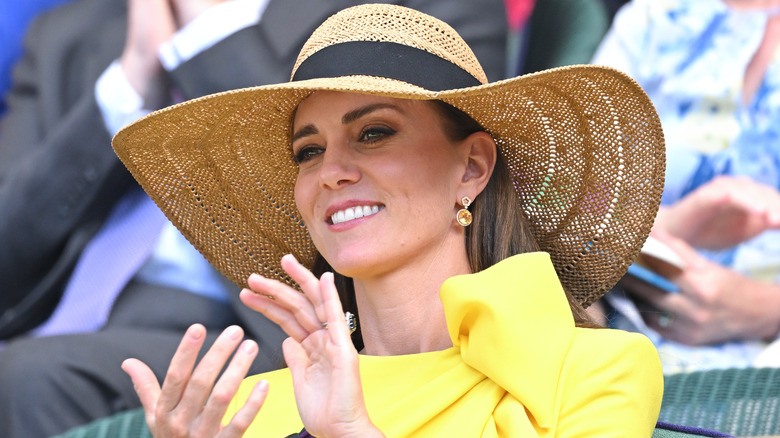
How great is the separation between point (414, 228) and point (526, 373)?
1.38 feet

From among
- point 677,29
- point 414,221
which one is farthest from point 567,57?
point 414,221

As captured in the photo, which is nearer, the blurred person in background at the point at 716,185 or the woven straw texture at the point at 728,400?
the woven straw texture at the point at 728,400

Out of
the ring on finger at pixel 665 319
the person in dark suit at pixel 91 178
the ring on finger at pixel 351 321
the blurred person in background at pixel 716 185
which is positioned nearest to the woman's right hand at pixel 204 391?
the ring on finger at pixel 351 321

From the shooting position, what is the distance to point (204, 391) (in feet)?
5.16

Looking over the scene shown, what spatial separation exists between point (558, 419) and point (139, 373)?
0.79 m

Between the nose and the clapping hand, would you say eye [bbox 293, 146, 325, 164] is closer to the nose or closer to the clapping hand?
the nose

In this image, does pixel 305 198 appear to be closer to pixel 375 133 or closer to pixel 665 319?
pixel 375 133

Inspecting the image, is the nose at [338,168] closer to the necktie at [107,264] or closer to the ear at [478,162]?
the ear at [478,162]

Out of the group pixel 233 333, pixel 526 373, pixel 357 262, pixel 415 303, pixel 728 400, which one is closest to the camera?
pixel 233 333

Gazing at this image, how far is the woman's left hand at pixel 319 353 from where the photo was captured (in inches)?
59.9

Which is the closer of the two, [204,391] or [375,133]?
[204,391]

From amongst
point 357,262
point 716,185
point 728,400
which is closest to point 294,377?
point 357,262

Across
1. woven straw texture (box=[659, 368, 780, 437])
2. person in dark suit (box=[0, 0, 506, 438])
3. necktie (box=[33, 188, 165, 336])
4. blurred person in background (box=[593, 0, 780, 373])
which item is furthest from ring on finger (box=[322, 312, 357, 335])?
necktie (box=[33, 188, 165, 336])

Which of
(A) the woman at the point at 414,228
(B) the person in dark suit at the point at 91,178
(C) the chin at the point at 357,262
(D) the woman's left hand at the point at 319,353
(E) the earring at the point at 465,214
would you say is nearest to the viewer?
(D) the woman's left hand at the point at 319,353
